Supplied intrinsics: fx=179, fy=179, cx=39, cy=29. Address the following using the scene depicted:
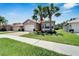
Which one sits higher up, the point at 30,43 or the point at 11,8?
the point at 11,8

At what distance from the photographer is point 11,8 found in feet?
17.0

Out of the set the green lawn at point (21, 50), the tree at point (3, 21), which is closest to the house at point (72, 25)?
the green lawn at point (21, 50)

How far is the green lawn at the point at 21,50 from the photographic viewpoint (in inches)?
186

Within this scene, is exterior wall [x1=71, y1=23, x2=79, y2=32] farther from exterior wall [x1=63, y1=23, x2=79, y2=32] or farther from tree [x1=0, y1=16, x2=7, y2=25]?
tree [x1=0, y1=16, x2=7, y2=25]

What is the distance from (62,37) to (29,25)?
3.58 ft

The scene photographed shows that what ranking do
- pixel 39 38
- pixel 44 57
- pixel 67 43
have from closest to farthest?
pixel 44 57 → pixel 67 43 → pixel 39 38

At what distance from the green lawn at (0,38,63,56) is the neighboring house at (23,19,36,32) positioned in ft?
1.70

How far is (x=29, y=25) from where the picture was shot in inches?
219

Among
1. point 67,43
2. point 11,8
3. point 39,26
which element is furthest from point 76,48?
point 11,8

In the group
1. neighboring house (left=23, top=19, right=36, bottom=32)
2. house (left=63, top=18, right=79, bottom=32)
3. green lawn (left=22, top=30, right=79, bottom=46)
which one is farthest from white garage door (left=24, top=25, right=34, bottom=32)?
house (left=63, top=18, right=79, bottom=32)

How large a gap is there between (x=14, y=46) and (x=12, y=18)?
0.85 m

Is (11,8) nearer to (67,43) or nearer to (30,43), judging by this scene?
(30,43)

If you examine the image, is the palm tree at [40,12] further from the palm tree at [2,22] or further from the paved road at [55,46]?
the palm tree at [2,22]

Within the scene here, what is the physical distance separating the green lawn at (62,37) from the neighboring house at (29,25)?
0.18m
